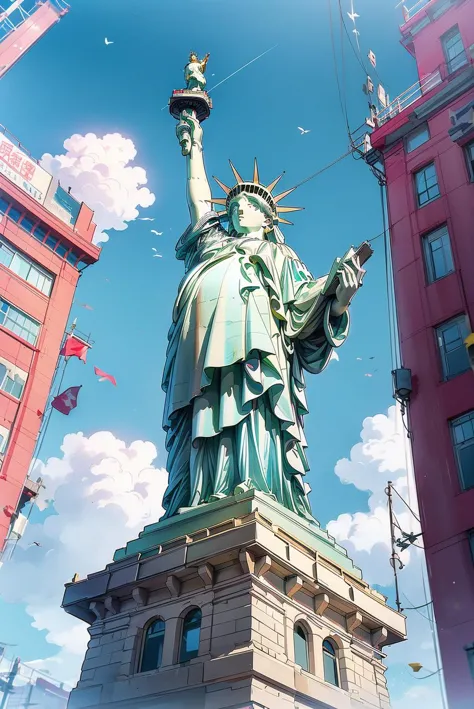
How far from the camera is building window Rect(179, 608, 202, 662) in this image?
1165 centimetres

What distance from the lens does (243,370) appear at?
14648 mm

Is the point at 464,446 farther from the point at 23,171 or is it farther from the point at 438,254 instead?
the point at 23,171

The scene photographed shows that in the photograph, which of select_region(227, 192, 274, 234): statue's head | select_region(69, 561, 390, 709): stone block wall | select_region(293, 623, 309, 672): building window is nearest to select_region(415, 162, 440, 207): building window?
select_region(227, 192, 274, 234): statue's head

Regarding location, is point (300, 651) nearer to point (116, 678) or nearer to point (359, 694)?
point (359, 694)

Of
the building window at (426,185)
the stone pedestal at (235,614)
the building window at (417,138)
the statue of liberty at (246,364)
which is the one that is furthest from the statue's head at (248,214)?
the stone pedestal at (235,614)

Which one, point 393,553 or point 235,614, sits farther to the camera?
point 393,553

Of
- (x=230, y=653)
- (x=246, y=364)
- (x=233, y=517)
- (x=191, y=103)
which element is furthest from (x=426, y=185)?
(x=230, y=653)

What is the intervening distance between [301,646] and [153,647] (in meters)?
2.33

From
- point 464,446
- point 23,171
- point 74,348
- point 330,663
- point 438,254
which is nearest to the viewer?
point 330,663

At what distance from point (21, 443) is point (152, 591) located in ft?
42.6

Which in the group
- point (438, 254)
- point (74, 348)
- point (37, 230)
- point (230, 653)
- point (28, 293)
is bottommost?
point (230, 653)

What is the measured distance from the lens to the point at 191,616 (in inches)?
477

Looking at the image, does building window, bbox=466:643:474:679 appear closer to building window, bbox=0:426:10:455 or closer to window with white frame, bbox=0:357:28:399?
building window, bbox=0:426:10:455

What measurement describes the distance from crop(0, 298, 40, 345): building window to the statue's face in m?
10.9
